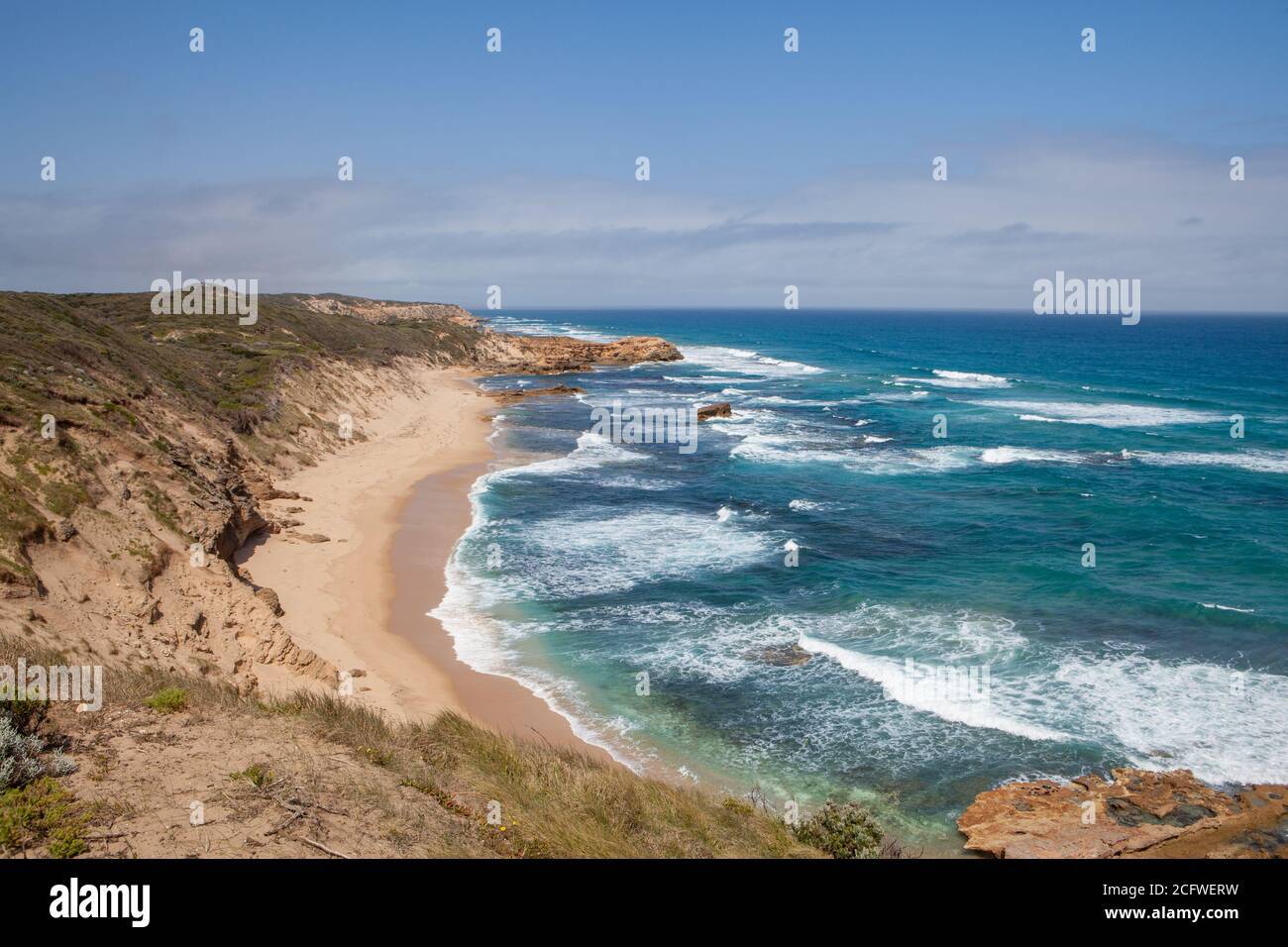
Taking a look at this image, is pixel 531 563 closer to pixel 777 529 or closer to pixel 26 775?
pixel 777 529

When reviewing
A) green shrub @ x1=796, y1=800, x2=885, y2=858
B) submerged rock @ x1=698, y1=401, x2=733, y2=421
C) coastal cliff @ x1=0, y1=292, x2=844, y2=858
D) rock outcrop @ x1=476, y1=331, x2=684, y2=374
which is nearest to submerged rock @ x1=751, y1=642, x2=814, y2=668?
coastal cliff @ x1=0, y1=292, x2=844, y2=858

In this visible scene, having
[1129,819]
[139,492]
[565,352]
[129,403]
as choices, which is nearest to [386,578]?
[139,492]

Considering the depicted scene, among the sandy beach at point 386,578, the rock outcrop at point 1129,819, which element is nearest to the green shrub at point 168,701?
the sandy beach at point 386,578

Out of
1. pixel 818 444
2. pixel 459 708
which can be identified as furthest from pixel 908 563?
pixel 818 444

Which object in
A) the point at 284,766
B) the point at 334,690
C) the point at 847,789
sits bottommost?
the point at 847,789

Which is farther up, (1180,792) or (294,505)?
(294,505)
